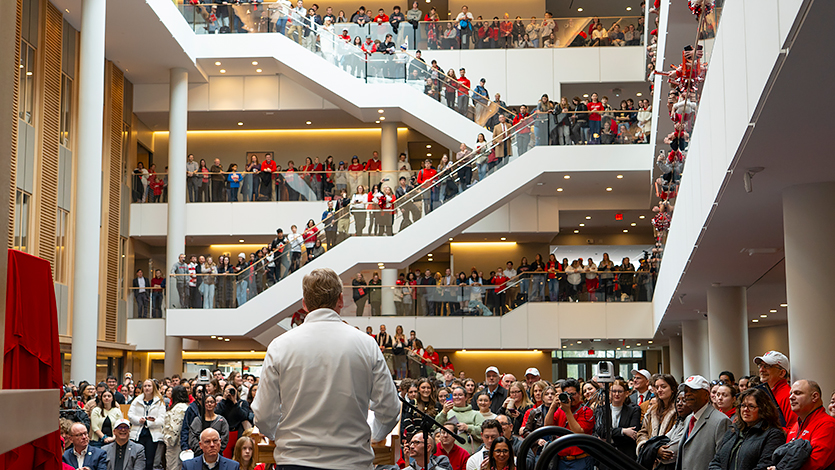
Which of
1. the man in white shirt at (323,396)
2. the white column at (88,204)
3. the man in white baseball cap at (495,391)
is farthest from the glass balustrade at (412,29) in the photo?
the man in white shirt at (323,396)

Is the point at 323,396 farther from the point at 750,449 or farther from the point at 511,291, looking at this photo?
the point at 511,291

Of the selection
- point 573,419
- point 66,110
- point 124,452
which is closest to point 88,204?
point 66,110

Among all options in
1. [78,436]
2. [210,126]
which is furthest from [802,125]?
[210,126]

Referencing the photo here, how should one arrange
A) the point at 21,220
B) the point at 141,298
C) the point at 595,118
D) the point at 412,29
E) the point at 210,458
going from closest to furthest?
the point at 210,458 → the point at 21,220 → the point at 595,118 → the point at 141,298 → the point at 412,29

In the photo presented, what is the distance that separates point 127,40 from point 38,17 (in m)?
3.59

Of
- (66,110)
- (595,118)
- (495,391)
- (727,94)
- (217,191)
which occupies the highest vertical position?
(66,110)

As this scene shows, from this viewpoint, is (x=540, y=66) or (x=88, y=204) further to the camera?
(x=540, y=66)

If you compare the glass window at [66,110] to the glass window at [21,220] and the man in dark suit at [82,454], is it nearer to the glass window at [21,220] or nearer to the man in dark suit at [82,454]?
the glass window at [21,220]

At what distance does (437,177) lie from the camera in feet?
70.5

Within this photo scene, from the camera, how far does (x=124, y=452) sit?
9961mm

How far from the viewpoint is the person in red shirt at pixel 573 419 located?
24.0 ft

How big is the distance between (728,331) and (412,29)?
14.6 metres

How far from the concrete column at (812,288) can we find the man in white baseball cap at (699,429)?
188cm

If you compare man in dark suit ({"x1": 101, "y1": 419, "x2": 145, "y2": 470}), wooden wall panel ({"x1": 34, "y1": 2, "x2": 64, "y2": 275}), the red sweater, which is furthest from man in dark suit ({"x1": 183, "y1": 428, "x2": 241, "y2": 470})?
wooden wall panel ({"x1": 34, "y1": 2, "x2": 64, "y2": 275})
